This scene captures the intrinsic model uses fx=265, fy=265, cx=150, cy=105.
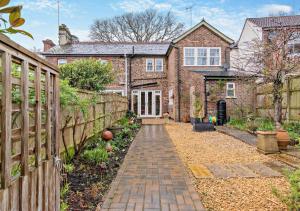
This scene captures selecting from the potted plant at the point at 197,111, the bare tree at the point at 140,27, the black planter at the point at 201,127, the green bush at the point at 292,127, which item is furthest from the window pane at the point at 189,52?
the bare tree at the point at 140,27

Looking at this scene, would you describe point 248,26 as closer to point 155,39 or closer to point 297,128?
point 155,39

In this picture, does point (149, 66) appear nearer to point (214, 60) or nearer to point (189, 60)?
point (189, 60)

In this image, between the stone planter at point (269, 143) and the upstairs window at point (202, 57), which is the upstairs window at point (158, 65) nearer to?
the upstairs window at point (202, 57)

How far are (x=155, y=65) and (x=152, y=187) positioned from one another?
1858 cm

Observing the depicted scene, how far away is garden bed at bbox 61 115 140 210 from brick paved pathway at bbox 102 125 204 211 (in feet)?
0.53

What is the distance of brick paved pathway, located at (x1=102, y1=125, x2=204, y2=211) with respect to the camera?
139 inches

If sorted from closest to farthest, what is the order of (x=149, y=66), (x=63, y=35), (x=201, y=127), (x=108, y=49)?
(x=201, y=127) → (x=149, y=66) → (x=108, y=49) → (x=63, y=35)

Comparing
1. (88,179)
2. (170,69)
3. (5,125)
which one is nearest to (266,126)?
(88,179)

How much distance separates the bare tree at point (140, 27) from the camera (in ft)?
103

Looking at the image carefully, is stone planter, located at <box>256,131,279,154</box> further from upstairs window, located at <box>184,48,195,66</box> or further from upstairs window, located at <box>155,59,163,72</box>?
upstairs window, located at <box>155,59,163,72</box>

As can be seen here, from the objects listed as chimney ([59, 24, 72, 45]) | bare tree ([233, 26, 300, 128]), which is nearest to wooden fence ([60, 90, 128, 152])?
bare tree ([233, 26, 300, 128])

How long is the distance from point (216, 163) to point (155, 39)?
89.1ft

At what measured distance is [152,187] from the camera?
4285 mm

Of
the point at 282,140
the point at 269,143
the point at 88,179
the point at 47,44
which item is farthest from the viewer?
the point at 47,44
